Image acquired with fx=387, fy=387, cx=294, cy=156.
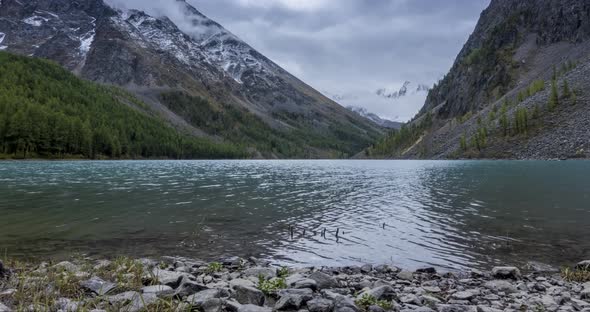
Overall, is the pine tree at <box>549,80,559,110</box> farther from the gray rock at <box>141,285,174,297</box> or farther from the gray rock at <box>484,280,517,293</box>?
the gray rock at <box>141,285,174,297</box>

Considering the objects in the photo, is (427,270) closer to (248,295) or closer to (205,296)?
(248,295)

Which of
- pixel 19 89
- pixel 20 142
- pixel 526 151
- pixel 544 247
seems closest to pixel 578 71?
pixel 526 151

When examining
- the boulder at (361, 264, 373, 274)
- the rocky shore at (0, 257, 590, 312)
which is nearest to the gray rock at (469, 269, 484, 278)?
the rocky shore at (0, 257, 590, 312)

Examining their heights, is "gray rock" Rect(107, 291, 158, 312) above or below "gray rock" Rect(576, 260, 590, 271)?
above

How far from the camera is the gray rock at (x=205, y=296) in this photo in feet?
30.8

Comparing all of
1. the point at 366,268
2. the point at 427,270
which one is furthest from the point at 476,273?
the point at 366,268

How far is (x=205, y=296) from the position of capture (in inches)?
388

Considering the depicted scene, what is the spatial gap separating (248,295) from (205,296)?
4.16 feet

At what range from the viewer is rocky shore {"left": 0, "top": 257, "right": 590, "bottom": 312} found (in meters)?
9.26

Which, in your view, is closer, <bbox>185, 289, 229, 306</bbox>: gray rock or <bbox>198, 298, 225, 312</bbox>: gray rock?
<bbox>198, 298, 225, 312</bbox>: gray rock

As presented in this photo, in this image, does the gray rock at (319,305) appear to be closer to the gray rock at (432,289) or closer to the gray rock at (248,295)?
the gray rock at (248,295)

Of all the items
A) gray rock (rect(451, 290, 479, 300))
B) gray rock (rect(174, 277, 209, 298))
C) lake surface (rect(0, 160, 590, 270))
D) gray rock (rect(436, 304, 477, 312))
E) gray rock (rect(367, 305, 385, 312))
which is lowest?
lake surface (rect(0, 160, 590, 270))

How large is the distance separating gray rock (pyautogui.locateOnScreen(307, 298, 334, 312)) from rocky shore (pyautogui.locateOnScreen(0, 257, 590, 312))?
0.08 feet

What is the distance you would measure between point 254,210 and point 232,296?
2202 cm
